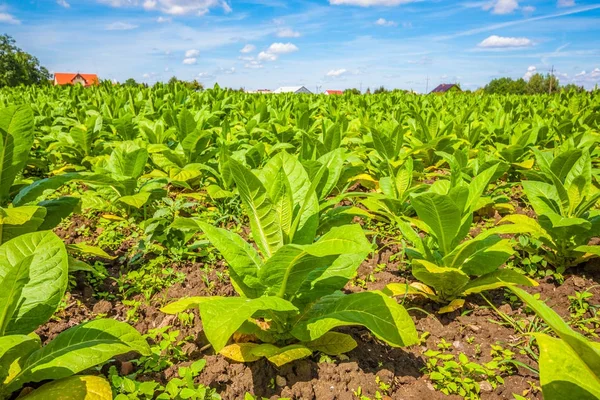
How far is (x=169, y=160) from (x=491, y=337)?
3564 mm

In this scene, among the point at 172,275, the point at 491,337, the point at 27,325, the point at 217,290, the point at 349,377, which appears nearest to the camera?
the point at 27,325

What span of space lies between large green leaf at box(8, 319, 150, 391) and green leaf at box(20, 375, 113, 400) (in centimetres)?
5

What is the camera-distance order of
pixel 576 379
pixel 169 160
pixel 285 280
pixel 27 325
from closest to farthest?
1. pixel 576 379
2. pixel 27 325
3. pixel 285 280
4. pixel 169 160

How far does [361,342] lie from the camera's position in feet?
7.22

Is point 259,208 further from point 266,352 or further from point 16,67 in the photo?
point 16,67

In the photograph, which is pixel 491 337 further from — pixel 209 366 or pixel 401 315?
pixel 209 366

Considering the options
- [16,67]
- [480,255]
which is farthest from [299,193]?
[16,67]

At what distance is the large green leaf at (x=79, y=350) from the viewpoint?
1.50 m

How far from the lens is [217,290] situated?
8.86 ft

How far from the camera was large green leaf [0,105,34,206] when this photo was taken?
2.23 meters

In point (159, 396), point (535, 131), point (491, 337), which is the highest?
point (535, 131)

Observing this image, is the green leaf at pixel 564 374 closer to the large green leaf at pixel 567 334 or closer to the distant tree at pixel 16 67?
the large green leaf at pixel 567 334

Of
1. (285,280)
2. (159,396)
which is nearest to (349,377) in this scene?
(285,280)

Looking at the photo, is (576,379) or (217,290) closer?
(576,379)
